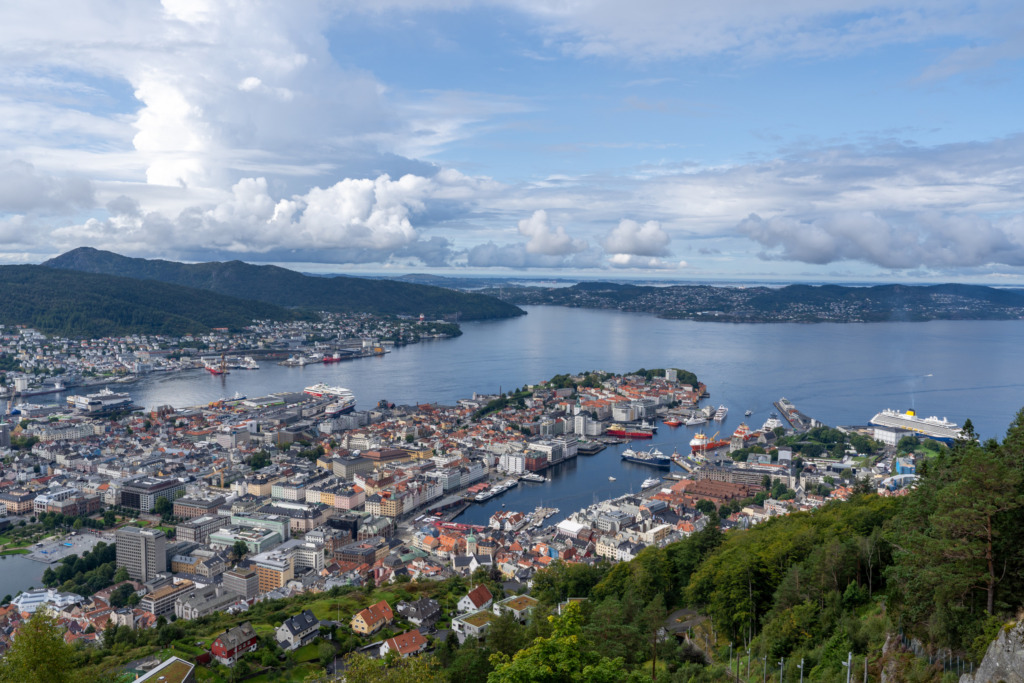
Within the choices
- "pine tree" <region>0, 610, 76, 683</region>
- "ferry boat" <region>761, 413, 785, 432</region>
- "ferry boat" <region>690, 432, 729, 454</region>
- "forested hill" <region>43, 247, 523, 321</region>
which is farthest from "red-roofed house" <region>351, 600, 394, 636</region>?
"forested hill" <region>43, 247, 523, 321</region>

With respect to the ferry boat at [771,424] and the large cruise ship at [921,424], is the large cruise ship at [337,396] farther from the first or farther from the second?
the large cruise ship at [921,424]

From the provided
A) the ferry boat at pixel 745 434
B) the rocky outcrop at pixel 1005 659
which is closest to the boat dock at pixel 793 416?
the ferry boat at pixel 745 434

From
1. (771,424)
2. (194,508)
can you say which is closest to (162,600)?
(194,508)

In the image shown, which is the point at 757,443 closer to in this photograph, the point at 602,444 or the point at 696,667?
the point at 602,444

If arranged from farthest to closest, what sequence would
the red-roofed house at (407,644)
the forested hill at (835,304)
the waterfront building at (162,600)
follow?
the forested hill at (835,304)
the waterfront building at (162,600)
the red-roofed house at (407,644)

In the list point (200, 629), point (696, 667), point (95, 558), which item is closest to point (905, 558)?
point (696, 667)

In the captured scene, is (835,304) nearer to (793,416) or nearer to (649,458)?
(793,416)
